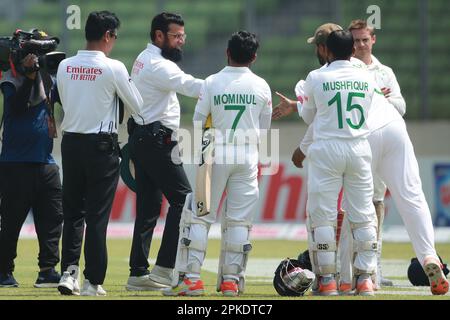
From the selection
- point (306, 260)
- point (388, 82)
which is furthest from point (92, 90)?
point (388, 82)

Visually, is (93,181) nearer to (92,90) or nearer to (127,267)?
(92,90)

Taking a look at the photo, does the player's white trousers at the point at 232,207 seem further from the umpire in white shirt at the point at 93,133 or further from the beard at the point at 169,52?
the beard at the point at 169,52

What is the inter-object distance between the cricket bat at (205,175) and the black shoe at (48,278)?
6.63 feet

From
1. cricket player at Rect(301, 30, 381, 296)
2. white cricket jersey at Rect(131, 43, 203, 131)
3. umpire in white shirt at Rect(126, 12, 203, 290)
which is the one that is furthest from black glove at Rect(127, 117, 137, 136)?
cricket player at Rect(301, 30, 381, 296)

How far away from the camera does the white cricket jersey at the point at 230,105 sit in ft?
33.0

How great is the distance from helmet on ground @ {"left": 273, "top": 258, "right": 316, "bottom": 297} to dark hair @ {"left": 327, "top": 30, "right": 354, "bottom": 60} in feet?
6.05

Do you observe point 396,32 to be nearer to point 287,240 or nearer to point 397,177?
point 287,240

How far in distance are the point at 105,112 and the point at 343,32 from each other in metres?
2.13

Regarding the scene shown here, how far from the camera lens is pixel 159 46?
11031mm

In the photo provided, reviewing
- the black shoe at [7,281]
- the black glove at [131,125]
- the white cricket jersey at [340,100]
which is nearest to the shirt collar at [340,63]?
the white cricket jersey at [340,100]

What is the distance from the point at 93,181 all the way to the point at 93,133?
0.40 meters

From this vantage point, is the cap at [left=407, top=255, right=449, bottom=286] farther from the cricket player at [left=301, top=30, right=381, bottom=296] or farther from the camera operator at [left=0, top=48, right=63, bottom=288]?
the camera operator at [left=0, top=48, right=63, bottom=288]

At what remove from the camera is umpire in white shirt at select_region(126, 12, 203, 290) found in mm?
10852

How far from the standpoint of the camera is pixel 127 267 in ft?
46.4
